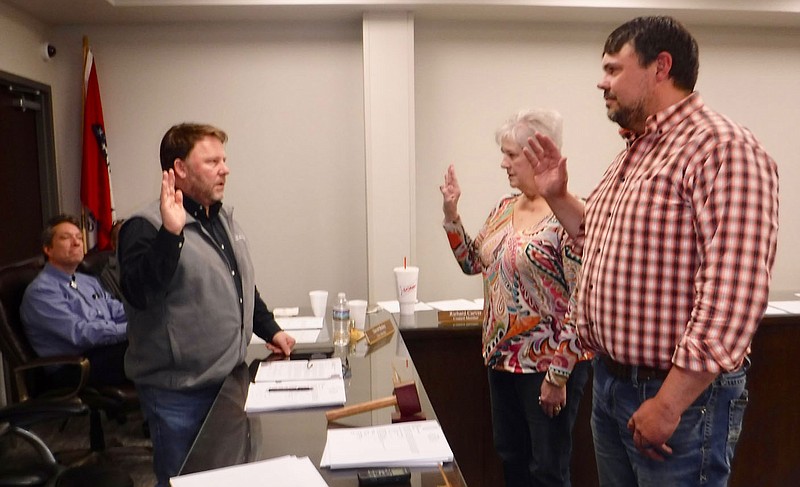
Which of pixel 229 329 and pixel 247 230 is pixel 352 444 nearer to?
pixel 229 329

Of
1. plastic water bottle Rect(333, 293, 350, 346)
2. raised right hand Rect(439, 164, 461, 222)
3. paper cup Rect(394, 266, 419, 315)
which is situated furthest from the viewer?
paper cup Rect(394, 266, 419, 315)

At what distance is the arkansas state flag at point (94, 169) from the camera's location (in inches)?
148

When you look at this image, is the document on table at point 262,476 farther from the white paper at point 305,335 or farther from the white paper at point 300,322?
the white paper at point 300,322

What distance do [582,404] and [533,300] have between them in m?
0.78

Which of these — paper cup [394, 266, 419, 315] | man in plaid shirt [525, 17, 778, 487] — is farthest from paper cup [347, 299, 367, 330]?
man in plaid shirt [525, 17, 778, 487]

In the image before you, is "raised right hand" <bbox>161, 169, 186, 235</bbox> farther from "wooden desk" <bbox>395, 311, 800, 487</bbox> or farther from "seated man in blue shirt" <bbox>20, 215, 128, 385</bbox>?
"seated man in blue shirt" <bbox>20, 215, 128, 385</bbox>

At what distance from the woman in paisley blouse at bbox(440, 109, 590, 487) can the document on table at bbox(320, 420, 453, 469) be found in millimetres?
607

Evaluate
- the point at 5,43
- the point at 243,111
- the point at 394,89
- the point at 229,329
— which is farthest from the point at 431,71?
the point at 229,329

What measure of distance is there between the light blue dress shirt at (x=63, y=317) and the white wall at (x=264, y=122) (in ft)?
3.72

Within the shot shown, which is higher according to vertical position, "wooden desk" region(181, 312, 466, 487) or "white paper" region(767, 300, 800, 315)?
"wooden desk" region(181, 312, 466, 487)

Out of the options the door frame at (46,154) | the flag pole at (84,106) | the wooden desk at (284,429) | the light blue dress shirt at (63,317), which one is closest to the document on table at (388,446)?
the wooden desk at (284,429)

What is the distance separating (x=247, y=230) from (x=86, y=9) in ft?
5.30

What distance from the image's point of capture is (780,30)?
13.8 ft

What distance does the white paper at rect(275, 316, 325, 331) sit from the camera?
2.31 meters
